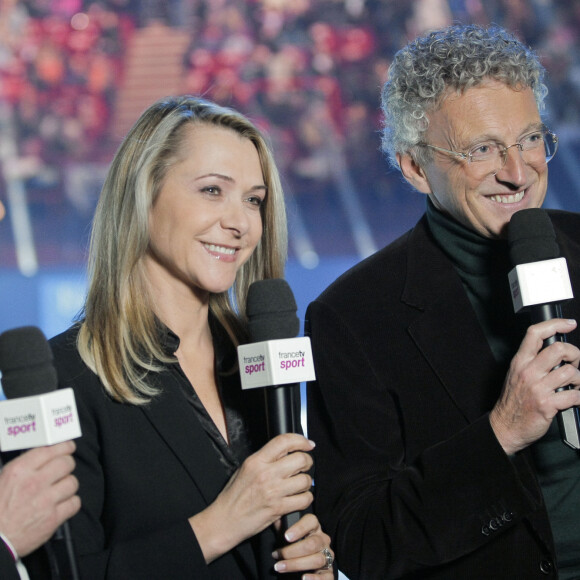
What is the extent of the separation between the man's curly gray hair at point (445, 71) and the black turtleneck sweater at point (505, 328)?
0.88 feet

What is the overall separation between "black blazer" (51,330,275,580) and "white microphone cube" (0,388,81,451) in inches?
16.0

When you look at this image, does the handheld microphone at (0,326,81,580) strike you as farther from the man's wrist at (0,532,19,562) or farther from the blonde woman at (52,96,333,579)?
the blonde woman at (52,96,333,579)

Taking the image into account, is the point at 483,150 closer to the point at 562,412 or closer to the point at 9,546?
the point at 562,412

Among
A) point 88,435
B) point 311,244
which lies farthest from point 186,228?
point 311,244

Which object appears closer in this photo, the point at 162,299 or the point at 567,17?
the point at 162,299

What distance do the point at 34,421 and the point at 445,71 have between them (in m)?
1.51

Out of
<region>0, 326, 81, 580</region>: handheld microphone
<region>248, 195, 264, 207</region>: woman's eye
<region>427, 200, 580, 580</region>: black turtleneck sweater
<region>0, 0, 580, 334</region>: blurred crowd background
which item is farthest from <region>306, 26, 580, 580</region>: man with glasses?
<region>0, 0, 580, 334</region>: blurred crowd background

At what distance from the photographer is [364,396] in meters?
2.37

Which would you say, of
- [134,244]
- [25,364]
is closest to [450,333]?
[134,244]

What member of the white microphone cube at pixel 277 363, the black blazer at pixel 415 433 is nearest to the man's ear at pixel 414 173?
the black blazer at pixel 415 433

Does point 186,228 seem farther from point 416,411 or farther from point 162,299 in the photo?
point 416,411

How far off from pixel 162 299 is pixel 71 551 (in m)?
0.84

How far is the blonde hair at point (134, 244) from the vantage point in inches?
85.8

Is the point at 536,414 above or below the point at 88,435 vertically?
below
